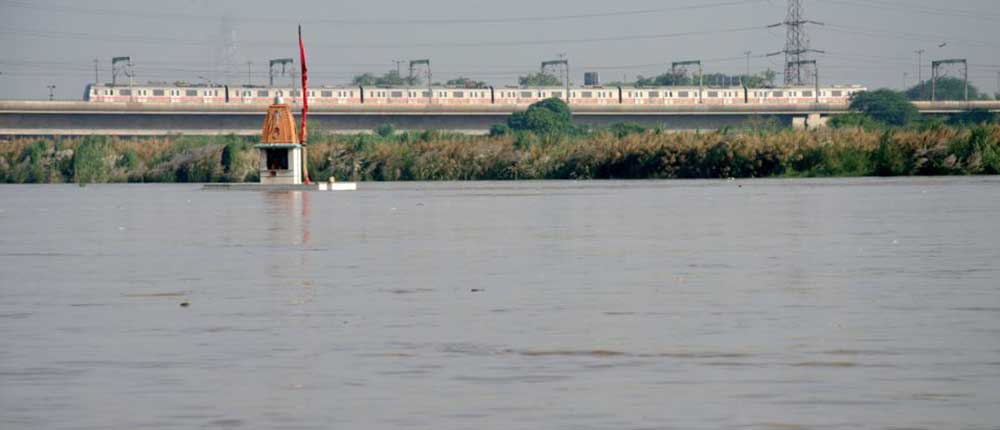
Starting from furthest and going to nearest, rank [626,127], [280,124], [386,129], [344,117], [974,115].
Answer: [974,115] → [386,129] → [344,117] → [626,127] → [280,124]

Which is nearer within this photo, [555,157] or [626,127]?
[555,157]

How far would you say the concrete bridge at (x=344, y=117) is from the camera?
150625mm

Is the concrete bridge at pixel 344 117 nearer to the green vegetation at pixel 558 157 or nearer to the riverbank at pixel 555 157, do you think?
the green vegetation at pixel 558 157

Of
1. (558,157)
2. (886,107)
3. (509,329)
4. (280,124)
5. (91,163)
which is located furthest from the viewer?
(886,107)

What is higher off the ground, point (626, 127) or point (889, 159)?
point (626, 127)

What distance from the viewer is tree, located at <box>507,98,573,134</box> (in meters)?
161

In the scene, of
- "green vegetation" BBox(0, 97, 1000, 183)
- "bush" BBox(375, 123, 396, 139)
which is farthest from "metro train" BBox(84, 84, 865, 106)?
"green vegetation" BBox(0, 97, 1000, 183)

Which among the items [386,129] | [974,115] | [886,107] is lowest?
[386,129]

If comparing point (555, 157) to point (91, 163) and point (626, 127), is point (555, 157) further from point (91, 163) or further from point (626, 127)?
point (626, 127)

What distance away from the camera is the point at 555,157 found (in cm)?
8950

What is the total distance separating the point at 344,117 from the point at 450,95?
18288 mm

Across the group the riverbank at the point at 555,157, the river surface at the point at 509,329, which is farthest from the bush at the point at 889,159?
the river surface at the point at 509,329

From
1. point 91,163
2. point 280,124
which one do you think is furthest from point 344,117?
point 280,124

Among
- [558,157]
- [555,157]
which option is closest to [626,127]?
[555,157]
